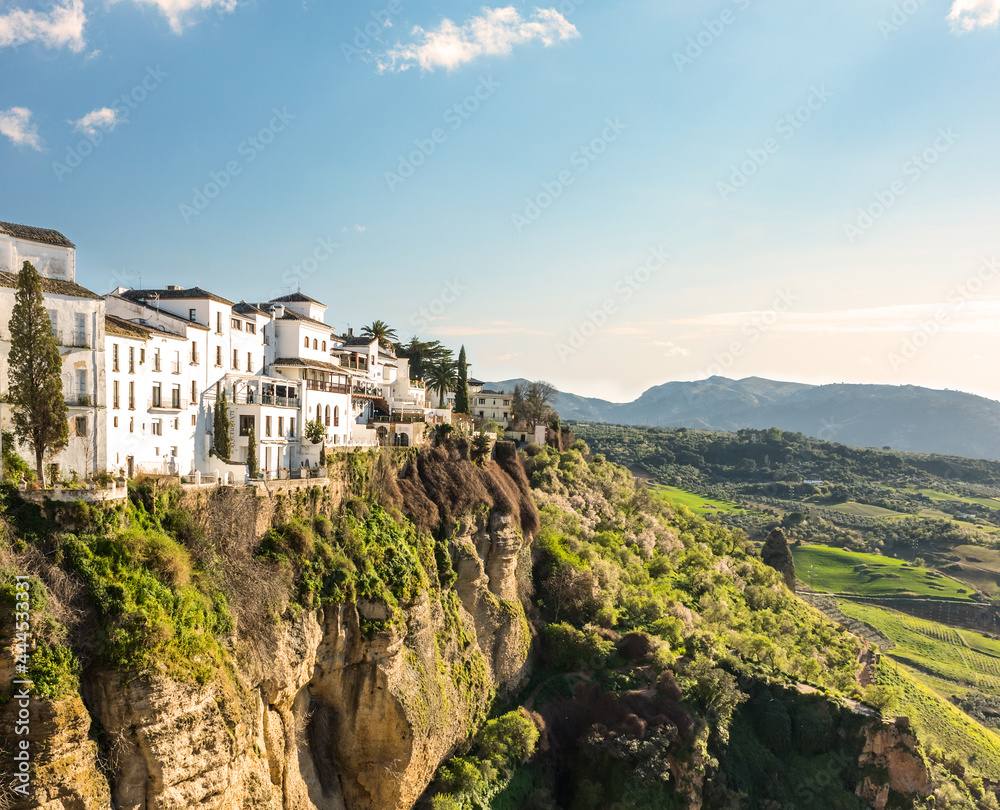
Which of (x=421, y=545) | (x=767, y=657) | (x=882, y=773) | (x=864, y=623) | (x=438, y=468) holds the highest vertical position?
(x=438, y=468)

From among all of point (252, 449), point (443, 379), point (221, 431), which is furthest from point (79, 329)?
point (443, 379)

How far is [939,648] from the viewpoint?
106 metres

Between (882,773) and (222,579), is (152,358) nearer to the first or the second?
(222,579)

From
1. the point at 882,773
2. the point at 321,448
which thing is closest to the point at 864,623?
the point at 882,773

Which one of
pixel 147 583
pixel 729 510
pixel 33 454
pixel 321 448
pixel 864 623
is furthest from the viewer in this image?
pixel 729 510

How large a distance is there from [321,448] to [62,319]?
54.6 feet

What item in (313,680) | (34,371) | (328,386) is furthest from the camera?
(328,386)

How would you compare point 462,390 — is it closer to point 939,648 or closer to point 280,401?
point 280,401

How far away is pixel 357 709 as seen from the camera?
113ft

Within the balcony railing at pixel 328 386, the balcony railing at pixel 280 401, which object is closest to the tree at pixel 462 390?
the balcony railing at pixel 328 386

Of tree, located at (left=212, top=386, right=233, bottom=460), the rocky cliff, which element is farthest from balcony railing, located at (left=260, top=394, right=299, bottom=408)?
the rocky cliff

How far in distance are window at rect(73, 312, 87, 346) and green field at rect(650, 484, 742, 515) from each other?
448 ft

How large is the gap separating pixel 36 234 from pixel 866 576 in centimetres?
14415
